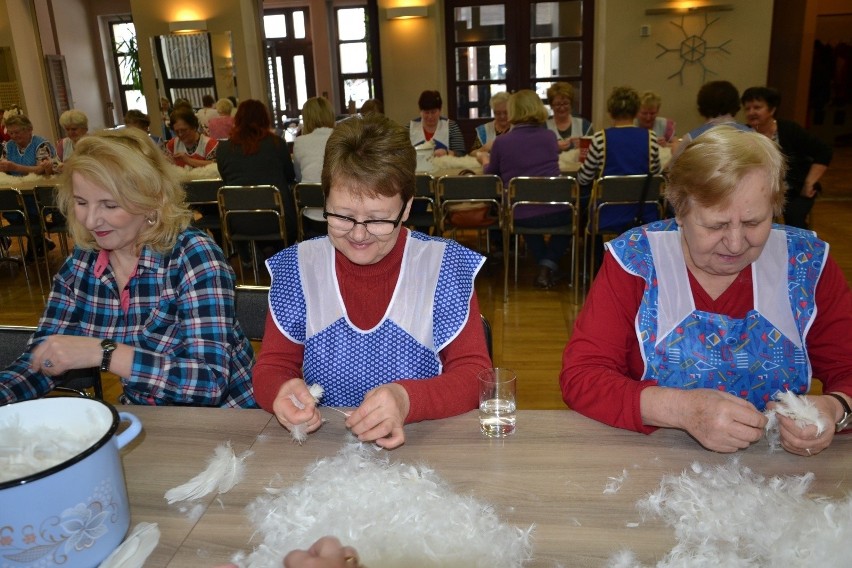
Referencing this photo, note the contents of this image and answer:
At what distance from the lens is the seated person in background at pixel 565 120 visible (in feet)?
21.1

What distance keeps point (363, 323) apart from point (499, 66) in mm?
9166

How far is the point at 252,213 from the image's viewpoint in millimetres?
5195

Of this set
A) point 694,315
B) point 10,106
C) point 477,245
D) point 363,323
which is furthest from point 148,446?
point 10,106

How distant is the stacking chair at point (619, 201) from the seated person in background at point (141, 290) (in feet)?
10.8

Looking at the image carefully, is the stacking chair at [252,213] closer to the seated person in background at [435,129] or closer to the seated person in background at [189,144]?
the seated person in background at [189,144]

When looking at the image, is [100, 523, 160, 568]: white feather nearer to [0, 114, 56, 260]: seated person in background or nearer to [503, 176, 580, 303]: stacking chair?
[503, 176, 580, 303]: stacking chair

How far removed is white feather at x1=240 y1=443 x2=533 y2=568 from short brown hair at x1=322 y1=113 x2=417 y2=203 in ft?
2.16

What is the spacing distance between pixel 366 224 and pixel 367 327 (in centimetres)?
29

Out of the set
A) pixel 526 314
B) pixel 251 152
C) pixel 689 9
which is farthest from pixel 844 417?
pixel 689 9

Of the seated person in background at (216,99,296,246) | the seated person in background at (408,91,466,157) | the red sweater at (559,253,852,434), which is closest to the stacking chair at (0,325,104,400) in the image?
the red sweater at (559,253,852,434)

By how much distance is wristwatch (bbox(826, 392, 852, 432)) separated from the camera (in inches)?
51.6

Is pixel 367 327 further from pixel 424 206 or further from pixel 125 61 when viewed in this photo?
pixel 125 61

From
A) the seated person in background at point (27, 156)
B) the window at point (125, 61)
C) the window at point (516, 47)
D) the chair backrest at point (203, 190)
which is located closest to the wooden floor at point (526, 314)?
the seated person in background at point (27, 156)

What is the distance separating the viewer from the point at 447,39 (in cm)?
1008
